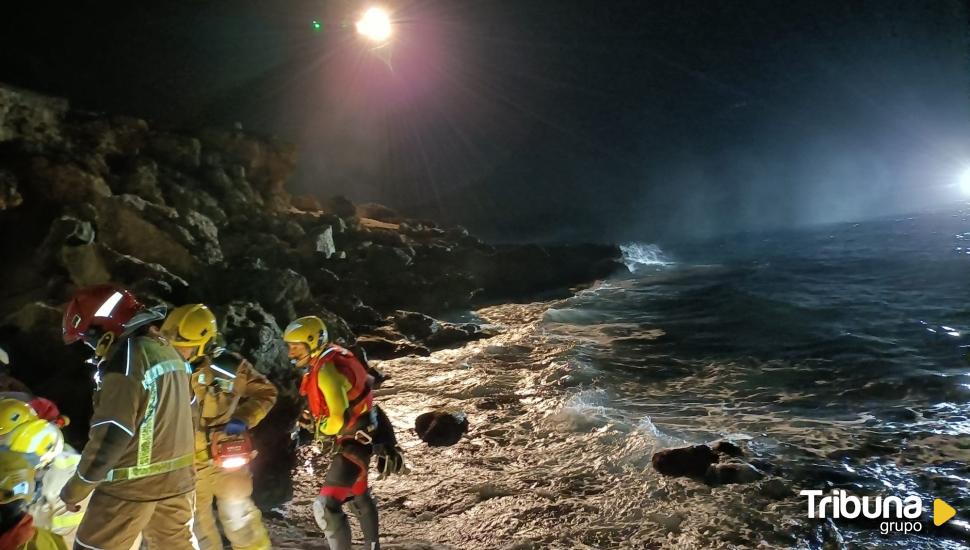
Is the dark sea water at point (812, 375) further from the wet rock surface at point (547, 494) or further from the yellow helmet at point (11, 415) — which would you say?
the yellow helmet at point (11, 415)

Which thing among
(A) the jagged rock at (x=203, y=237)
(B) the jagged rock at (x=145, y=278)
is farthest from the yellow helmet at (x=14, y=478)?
(A) the jagged rock at (x=203, y=237)

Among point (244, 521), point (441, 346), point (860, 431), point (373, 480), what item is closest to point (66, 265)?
point (373, 480)

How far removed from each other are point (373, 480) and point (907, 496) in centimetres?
701

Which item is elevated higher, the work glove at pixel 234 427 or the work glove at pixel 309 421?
the work glove at pixel 234 427

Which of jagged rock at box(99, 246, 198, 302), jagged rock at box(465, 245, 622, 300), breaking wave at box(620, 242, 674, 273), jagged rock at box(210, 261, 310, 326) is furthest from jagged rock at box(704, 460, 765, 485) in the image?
breaking wave at box(620, 242, 674, 273)

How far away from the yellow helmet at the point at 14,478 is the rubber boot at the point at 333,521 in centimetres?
218

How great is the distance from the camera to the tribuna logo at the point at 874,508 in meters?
5.91

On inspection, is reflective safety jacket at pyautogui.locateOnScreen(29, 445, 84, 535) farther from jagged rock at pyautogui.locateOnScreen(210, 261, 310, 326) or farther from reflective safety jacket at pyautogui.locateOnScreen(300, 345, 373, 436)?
jagged rock at pyautogui.locateOnScreen(210, 261, 310, 326)

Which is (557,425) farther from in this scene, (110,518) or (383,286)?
(383,286)

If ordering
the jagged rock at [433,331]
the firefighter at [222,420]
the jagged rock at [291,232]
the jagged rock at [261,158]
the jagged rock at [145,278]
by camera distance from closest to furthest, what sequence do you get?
1. the firefighter at [222,420]
2. the jagged rock at [145,278]
3. the jagged rock at [433,331]
4. the jagged rock at [291,232]
5. the jagged rock at [261,158]

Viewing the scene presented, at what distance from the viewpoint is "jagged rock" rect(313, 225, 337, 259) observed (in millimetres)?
21422

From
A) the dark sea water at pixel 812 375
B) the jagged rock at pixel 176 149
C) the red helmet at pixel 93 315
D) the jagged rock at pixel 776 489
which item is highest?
the jagged rock at pixel 176 149

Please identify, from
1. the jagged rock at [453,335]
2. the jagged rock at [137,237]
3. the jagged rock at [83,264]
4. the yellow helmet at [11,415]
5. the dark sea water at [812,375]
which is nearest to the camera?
the yellow helmet at [11,415]

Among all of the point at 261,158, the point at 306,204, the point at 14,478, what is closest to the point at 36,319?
the point at 14,478
